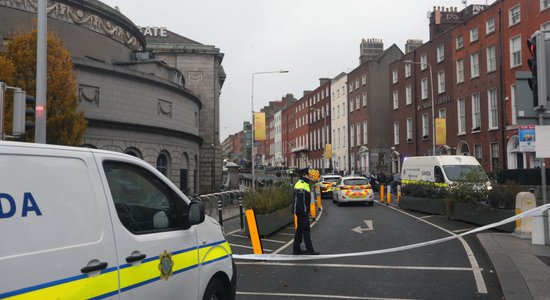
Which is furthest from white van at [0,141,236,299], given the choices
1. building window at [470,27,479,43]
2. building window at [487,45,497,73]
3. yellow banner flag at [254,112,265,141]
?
building window at [470,27,479,43]

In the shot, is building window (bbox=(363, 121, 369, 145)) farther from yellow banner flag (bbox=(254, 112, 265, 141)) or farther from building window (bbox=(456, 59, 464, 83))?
yellow banner flag (bbox=(254, 112, 265, 141))

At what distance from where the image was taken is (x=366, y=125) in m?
52.2

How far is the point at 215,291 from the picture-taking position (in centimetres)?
453

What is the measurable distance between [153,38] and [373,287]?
4661 cm

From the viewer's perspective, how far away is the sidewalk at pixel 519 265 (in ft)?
20.0

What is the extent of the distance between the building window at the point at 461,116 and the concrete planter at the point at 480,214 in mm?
21884

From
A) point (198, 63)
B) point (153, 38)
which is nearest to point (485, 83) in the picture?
point (198, 63)

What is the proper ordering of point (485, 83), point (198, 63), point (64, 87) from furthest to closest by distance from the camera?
1. point (198, 63)
2. point (485, 83)
3. point (64, 87)

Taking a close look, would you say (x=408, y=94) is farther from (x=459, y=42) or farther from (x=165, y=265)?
(x=165, y=265)

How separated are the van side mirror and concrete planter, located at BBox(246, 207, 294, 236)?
762 centimetres

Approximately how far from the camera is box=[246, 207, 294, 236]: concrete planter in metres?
12.5

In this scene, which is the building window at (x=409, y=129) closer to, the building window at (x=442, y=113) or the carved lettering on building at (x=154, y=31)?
the building window at (x=442, y=113)

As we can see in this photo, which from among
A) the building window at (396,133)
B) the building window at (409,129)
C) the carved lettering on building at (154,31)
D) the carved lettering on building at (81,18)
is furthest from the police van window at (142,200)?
the carved lettering on building at (154,31)

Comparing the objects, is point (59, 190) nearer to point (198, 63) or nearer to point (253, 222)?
point (253, 222)
